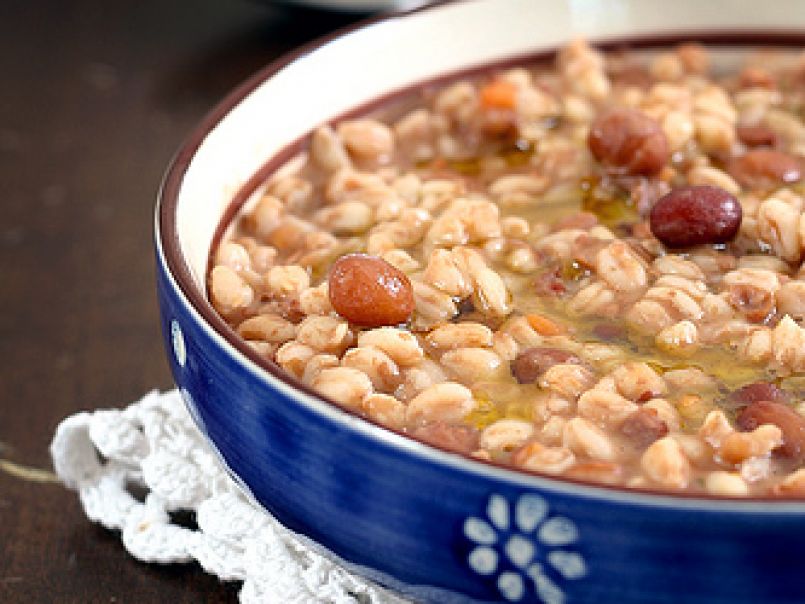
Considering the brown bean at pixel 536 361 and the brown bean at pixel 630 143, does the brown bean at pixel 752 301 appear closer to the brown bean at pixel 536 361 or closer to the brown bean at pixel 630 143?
the brown bean at pixel 536 361

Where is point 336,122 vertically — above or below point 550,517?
below

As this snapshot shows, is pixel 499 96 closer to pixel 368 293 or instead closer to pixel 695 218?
pixel 695 218

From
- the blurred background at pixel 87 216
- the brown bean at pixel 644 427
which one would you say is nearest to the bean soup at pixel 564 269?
the brown bean at pixel 644 427

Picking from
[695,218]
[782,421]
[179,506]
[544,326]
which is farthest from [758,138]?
[179,506]

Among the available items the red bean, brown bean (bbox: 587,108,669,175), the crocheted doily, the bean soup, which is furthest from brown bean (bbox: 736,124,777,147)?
the crocheted doily

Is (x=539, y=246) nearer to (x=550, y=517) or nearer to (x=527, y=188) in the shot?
(x=527, y=188)

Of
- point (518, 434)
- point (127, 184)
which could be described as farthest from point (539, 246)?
point (127, 184)

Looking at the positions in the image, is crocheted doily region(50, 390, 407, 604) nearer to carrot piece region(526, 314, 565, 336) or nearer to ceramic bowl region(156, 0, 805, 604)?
ceramic bowl region(156, 0, 805, 604)

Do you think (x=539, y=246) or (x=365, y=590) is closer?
(x=365, y=590)
